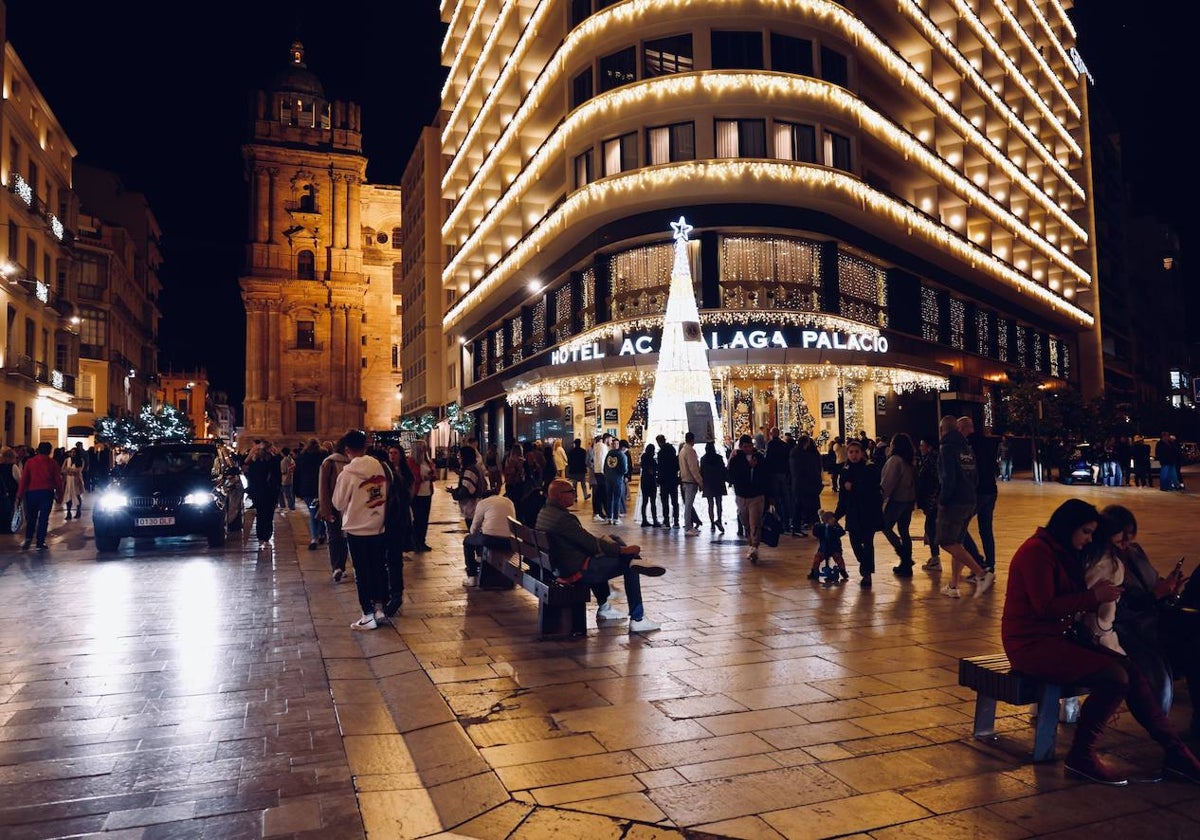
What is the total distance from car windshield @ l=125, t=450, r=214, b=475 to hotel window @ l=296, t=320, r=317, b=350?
187ft

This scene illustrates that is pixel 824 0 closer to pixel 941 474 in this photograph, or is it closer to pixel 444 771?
pixel 941 474

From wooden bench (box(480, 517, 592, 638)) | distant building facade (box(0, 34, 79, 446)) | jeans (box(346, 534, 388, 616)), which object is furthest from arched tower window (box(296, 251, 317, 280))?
wooden bench (box(480, 517, 592, 638))

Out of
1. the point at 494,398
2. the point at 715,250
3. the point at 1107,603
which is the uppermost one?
the point at 715,250

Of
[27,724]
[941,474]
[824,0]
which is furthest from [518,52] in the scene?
[27,724]

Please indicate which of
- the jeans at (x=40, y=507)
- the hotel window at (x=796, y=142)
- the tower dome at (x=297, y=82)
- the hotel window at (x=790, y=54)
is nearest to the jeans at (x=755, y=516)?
the jeans at (x=40, y=507)

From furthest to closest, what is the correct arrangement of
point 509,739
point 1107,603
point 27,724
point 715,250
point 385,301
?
point 385,301 → point 715,250 → point 27,724 → point 509,739 → point 1107,603

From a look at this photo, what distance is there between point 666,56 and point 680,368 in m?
12.5

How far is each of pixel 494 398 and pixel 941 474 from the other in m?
35.6

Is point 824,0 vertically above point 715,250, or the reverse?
point 824,0

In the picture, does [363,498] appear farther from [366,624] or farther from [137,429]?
[137,429]

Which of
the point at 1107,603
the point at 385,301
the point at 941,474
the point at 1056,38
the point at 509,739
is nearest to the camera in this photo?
the point at 1107,603

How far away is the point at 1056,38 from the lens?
5394 centimetres

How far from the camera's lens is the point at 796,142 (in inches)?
1096

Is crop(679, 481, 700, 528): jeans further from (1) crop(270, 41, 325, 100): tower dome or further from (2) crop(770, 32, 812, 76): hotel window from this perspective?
(1) crop(270, 41, 325, 100): tower dome
